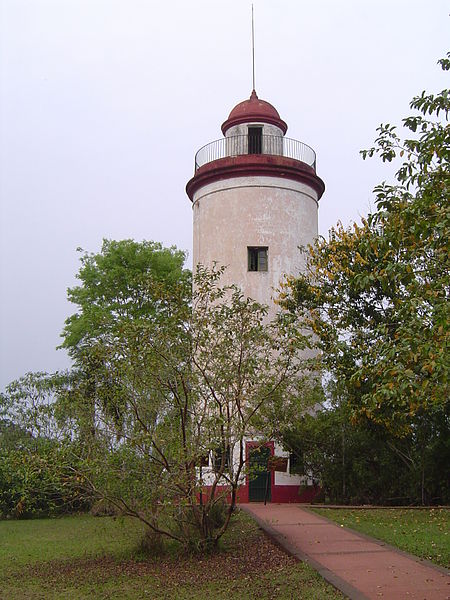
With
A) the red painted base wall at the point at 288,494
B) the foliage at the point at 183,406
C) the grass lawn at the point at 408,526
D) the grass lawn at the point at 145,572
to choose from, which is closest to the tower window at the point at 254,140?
the red painted base wall at the point at 288,494

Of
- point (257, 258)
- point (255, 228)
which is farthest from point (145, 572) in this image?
point (255, 228)

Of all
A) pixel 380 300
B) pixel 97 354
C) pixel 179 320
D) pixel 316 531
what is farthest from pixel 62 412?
pixel 380 300

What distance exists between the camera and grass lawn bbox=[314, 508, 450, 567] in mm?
10578

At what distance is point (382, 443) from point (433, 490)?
5.78 ft

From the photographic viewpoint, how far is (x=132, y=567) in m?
9.91

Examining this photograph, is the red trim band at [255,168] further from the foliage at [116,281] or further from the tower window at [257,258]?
the foliage at [116,281]

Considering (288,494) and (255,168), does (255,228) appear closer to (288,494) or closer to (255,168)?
(255,168)

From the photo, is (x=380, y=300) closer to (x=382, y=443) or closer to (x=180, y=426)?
(x=382, y=443)

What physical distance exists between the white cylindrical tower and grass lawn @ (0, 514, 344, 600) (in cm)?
911

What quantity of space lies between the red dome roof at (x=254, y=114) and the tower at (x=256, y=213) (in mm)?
46

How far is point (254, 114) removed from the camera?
21.9m

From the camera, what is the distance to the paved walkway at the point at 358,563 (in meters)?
7.84

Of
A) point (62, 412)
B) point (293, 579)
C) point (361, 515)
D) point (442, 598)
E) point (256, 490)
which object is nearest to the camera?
point (442, 598)

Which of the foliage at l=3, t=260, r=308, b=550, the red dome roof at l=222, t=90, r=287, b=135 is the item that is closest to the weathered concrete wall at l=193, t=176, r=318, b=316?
the red dome roof at l=222, t=90, r=287, b=135
